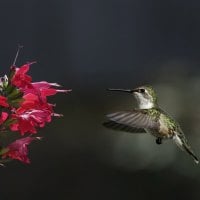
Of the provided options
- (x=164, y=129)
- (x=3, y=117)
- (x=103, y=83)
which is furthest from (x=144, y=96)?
(x=103, y=83)

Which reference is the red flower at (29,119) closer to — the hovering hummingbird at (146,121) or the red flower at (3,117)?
the red flower at (3,117)

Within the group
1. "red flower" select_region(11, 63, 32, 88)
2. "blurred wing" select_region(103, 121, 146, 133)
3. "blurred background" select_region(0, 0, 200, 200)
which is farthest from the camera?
"blurred background" select_region(0, 0, 200, 200)

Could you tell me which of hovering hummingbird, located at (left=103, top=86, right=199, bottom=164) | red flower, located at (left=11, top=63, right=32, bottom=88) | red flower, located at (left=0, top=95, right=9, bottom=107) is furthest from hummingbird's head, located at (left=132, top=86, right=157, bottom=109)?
red flower, located at (left=0, top=95, right=9, bottom=107)

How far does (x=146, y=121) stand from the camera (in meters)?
3.15

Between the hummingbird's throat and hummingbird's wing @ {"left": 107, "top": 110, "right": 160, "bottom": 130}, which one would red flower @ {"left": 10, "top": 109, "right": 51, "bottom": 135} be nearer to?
hummingbird's wing @ {"left": 107, "top": 110, "right": 160, "bottom": 130}

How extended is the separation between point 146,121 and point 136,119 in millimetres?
90

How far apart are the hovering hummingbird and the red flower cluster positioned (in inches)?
12.0

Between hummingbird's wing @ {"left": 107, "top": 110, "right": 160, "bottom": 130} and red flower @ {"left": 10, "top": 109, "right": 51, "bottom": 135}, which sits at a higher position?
hummingbird's wing @ {"left": 107, "top": 110, "right": 160, "bottom": 130}

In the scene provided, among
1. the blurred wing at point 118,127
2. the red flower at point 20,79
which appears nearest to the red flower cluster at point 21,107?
the red flower at point 20,79

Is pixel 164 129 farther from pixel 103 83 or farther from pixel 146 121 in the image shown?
pixel 103 83

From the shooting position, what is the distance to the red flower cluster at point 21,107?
2666 mm

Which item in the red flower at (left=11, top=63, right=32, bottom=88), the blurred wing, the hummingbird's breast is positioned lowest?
the blurred wing

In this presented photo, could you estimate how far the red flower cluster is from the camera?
8.75ft

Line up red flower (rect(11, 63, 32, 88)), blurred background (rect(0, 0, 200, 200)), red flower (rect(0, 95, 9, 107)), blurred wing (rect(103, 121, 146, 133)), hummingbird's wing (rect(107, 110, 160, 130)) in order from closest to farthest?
1. red flower (rect(0, 95, 9, 107))
2. red flower (rect(11, 63, 32, 88))
3. hummingbird's wing (rect(107, 110, 160, 130))
4. blurred wing (rect(103, 121, 146, 133))
5. blurred background (rect(0, 0, 200, 200))
